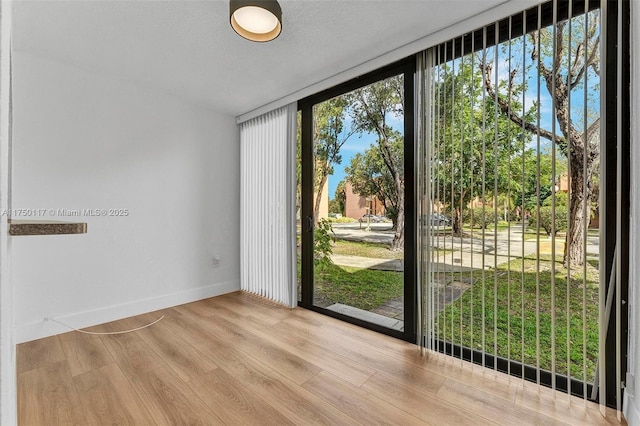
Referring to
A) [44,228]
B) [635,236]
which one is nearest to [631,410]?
[635,236]

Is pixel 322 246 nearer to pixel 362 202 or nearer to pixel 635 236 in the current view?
pixel 362 202

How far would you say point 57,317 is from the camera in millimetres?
2408

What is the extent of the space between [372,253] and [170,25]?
7.99 feet

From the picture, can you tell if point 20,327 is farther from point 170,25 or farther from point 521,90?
point 521,90

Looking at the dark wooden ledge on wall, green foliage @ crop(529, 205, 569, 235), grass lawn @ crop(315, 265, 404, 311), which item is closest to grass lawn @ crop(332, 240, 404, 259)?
grass lawn @ crop(315, 265, 404, 311)

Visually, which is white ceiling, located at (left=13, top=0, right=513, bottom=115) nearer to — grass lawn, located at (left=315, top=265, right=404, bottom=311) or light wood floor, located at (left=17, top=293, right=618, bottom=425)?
grass lawn, located at (left=315, top=265, right=404, bottom=311)

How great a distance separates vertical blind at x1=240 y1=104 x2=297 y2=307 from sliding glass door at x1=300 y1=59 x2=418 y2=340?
0.15 meters

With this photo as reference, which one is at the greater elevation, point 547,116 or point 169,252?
point 547,116

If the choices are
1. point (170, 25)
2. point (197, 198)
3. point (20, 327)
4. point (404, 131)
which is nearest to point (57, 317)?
point (20, 327)

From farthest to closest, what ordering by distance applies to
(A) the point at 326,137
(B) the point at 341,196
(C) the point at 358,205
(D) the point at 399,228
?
(A) the point at 326,137
(B) the point at 341,196
(C) the point at 358,205
(D) the point at 399,228

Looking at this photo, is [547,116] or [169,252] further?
[169,252]

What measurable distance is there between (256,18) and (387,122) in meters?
1.38

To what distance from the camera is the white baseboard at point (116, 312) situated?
230 cm

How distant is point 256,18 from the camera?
1.61 meters
